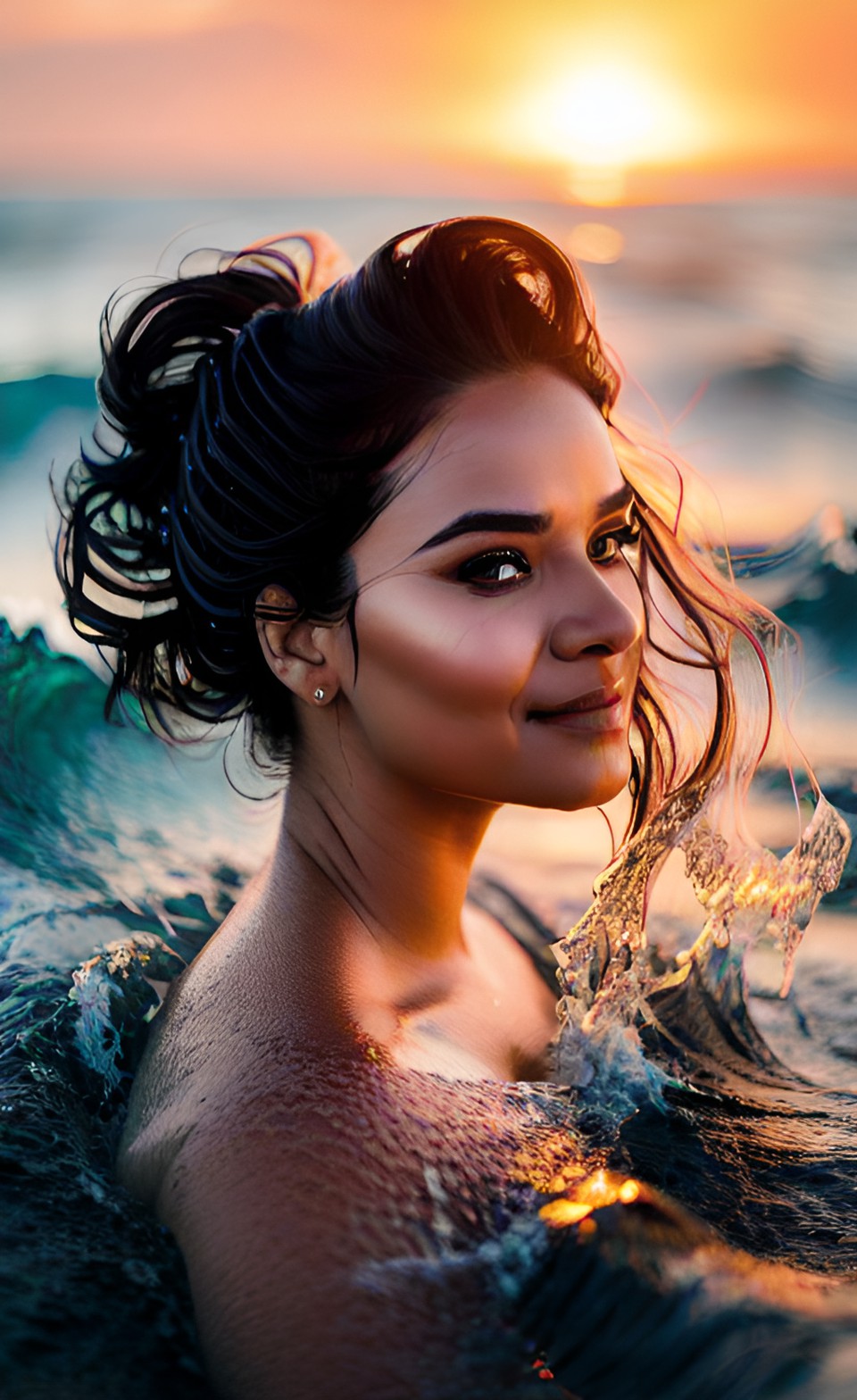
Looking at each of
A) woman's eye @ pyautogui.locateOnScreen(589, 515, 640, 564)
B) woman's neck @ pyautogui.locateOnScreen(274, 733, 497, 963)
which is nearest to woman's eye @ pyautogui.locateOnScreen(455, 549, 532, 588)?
woman's eye @ pyautogui.locateOnScreen(589, 515, 640, 564)

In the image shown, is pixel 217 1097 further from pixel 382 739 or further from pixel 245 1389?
pixel 382 739

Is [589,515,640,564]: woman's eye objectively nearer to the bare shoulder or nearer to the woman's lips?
the woman's lips

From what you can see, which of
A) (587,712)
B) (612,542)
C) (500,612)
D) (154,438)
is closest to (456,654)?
(500,612)

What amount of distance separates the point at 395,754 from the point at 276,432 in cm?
39

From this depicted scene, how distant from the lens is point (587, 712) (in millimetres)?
1491

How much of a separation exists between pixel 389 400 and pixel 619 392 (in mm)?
404

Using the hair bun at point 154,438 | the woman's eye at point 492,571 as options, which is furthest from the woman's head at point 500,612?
the hair bun at point 154,438

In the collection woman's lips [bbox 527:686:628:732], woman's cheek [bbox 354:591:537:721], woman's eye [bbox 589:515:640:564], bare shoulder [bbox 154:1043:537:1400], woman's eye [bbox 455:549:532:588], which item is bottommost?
bare shoulder [bbox 154:1043:537:1400]

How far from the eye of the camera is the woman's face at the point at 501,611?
144 centimetres

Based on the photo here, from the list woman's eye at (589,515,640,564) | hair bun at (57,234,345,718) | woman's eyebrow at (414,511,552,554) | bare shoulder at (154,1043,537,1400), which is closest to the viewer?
bare shoulder at (154,1043,537,1400)

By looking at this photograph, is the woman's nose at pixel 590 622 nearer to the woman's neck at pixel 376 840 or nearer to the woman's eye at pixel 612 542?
the woman's eye at pixel 612 542

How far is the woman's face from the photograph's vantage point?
144 cm

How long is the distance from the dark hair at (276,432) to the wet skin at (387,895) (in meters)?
0.05

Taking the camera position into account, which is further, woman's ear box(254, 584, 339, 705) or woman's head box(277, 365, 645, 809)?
woman's ear box(254, 584, 339, 705)
